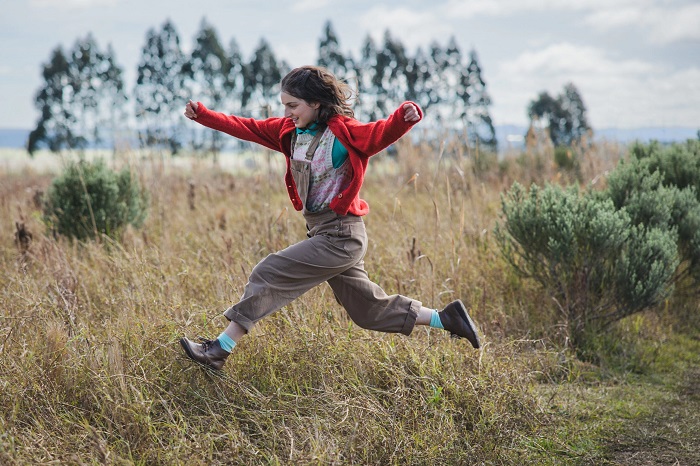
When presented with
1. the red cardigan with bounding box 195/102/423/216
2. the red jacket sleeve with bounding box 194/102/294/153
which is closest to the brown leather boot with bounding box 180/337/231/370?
the red cardigan with bounding box 195/102/423/216

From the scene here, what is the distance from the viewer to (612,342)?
15.3ft

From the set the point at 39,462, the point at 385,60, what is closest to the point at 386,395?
the point at 39,462

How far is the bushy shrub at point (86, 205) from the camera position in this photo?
6156mm

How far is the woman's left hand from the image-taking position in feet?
8.84

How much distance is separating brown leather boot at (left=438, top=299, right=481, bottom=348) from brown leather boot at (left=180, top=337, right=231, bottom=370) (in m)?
1.08

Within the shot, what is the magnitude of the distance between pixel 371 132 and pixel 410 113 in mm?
237

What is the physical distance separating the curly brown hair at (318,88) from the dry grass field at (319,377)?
117 cm

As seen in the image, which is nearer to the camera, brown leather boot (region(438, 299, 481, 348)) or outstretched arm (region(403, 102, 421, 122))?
outstretched arm (region(403, 102, 421, 122))

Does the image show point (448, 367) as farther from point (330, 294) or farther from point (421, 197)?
point (421, 197)

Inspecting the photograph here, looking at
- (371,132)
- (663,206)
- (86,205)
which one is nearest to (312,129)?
(371,132)

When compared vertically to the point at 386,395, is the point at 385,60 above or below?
above

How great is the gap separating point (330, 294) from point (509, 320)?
126 centimetres

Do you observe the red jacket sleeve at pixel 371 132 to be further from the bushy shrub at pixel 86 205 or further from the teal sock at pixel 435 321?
the bushy shrub at pixel 86 205

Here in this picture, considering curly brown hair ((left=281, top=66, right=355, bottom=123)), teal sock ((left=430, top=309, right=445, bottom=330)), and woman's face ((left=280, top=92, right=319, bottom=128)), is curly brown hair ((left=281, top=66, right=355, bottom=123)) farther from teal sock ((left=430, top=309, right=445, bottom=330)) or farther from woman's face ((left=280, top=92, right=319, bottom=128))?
teal sock ((left=430, top=309, right=445, bottom=330))
